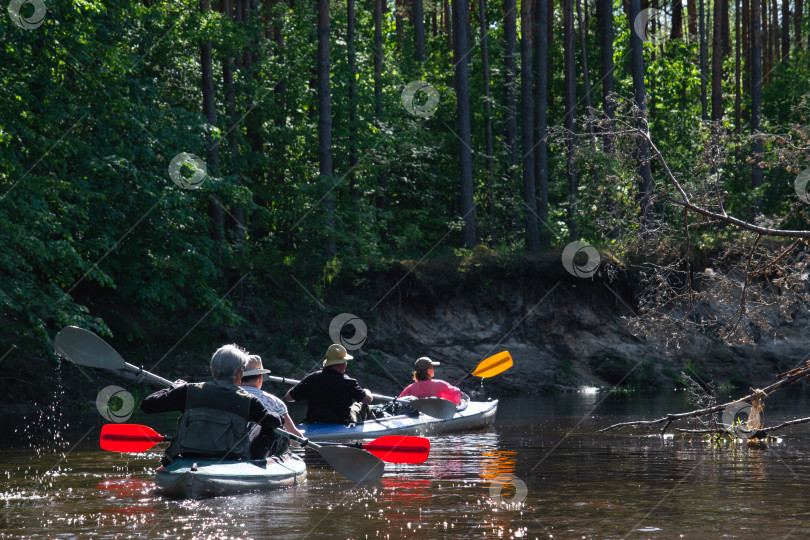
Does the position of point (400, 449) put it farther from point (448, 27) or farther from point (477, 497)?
point (448, 27)

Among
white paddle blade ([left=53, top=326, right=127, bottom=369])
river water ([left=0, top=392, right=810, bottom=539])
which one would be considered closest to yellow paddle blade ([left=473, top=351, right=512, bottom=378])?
river water ([left=0, top=392, right=810, bottom=539])

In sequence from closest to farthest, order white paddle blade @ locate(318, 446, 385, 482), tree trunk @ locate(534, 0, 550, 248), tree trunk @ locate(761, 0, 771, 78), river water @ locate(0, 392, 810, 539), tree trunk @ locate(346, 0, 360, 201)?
river water @ locate(0, 392, 810, 539) → white paddle blade @ locate(318, 446, 385, 482) → tree trunk @ locate(346, 0, 360, 201) → tree trunk @ locate(534, 0, 550, 248) → tree trunk @ locate(761, 0, 771, 78)

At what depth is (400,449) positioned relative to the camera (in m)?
8.75

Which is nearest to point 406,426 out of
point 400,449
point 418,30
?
point 400,449

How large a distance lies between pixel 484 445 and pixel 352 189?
1312 cm

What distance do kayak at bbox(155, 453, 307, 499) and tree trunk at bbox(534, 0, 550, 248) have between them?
733 inches

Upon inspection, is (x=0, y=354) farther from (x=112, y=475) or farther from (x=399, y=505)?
(x=399, y=505)

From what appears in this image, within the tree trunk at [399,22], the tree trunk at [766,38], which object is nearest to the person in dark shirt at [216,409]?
the tree trunk at [399,22]

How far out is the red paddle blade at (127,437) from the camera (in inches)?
346

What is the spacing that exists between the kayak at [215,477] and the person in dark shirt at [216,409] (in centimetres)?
13

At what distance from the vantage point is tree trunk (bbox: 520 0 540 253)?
2520cm

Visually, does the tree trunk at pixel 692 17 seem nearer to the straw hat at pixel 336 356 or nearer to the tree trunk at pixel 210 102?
the tree trunk at pixel 210 102

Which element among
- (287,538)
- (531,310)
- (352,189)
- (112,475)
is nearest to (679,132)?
(531,310)

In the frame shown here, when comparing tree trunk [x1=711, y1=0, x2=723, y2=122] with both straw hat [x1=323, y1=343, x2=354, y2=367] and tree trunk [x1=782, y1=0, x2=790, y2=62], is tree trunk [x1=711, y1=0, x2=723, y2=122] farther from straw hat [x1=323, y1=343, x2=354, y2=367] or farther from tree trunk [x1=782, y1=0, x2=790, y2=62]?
straw hat [x1=323, y1=343, x2=354, y2=367]
